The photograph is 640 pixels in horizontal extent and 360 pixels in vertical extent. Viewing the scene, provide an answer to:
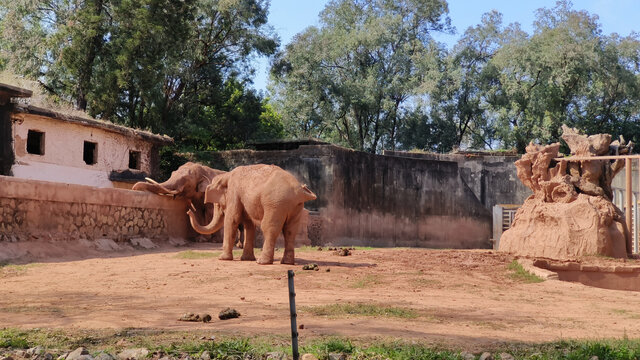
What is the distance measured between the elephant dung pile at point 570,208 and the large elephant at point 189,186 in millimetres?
8420

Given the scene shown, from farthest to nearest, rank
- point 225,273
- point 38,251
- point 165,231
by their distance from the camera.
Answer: point 165,231 → point 38,251 → point 225,273

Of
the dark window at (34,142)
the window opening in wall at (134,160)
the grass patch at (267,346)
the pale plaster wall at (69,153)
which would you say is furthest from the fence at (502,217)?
the grass patch at (267,346)

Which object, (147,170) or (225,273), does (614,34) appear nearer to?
(147,170)

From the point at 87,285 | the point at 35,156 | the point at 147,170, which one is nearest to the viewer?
the point at 87,285

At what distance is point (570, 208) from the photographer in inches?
613

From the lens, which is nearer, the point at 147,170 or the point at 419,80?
the point at 147,170

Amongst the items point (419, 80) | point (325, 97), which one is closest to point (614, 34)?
point (419, 80)

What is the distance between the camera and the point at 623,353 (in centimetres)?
569

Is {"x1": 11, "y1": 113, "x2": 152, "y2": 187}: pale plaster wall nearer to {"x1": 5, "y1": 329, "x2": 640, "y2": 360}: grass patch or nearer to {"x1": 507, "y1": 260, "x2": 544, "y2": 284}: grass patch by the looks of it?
{"x1": 507, "y1": 260, "x2": 544, "y2": 284}: grass patch

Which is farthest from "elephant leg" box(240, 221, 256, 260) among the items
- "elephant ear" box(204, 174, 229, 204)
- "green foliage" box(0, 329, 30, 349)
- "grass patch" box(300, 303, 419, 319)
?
"green foliage" box(0, 329, 30, 349)

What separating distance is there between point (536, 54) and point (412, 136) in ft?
27.0

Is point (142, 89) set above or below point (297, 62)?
below

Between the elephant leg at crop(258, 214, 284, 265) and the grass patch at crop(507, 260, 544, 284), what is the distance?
4.61 metres

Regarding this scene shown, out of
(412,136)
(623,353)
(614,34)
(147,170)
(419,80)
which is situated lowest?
(623,353)
